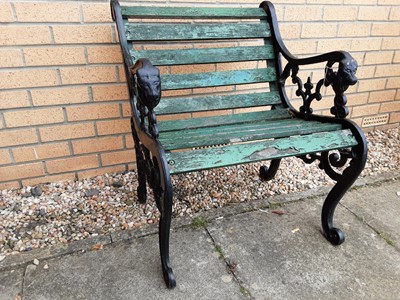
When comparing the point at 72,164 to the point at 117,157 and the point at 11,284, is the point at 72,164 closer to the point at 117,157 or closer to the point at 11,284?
the point at 117,157

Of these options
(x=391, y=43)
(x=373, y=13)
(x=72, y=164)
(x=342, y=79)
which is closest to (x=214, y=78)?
(x=342, y=79)

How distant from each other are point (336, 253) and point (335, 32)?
1.73m

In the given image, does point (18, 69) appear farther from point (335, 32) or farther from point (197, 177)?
point (335, 32)

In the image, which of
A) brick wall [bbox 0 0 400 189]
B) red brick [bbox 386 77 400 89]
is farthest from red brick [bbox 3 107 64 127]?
red brick [bbox 386 77 400 89]

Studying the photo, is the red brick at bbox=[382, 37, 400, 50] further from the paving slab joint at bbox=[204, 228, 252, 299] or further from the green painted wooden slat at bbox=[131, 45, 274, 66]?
the paving slab joint at bbox=[204, 228, 252, 299]

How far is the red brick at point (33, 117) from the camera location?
2.03 m

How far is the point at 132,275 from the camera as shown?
5.11 feet

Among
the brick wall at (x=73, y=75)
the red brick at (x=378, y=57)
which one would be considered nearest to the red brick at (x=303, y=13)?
the brick wall at (x=73, y=75)

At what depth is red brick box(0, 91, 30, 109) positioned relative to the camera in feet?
6.47

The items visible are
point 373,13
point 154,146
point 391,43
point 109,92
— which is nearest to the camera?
point 154,146

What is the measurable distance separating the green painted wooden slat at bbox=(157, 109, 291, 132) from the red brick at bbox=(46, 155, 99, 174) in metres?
0.73

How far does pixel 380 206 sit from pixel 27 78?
231 cm

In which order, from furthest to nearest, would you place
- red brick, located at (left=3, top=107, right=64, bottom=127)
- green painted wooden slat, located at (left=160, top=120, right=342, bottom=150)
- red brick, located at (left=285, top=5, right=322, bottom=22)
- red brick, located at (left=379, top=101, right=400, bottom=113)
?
red brick, located at (left=379, top=101, right=400, bottom=113), red brick, located at (left=285, top=5, right=322, bottom=22), red brick, located at (left=3, top=107, right=64, bottom=127), green painted wooden slat, located at (left=160, top=120, right=342, bottom=150)

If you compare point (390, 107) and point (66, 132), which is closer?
point (66, 132)
